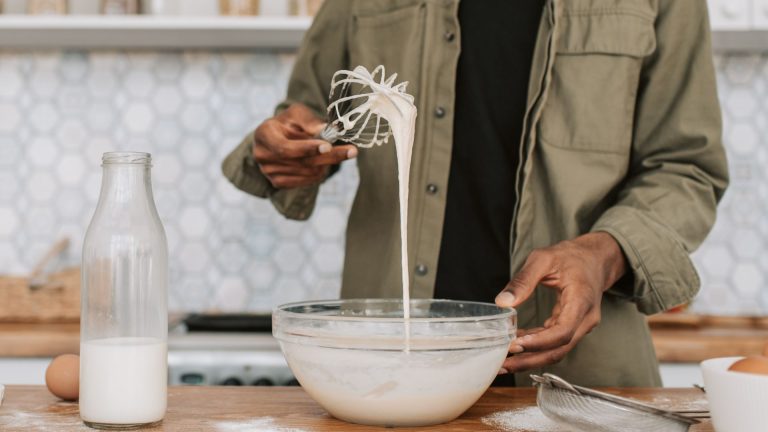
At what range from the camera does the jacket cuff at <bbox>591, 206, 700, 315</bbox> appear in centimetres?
107

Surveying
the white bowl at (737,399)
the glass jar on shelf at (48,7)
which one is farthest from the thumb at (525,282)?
the glass jar on shelf at (48,7)

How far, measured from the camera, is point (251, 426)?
0.79 meters

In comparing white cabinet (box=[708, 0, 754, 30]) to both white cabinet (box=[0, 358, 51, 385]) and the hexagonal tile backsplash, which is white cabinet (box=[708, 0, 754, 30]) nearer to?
the hexagonal tile backsplash

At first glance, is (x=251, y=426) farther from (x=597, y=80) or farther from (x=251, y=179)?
(x=597, y=80)

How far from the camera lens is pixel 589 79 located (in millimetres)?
1241

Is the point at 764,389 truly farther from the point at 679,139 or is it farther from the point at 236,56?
the point at 236,56

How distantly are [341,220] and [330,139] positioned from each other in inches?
53.4

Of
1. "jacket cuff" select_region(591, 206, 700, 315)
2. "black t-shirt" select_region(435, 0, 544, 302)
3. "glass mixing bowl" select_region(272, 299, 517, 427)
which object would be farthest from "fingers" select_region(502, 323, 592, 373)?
"black t-shirt" select_region(435, 0, 544, 302)

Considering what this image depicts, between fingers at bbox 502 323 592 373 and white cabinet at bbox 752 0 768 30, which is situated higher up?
white cabinet at bbox 752 0 768 30

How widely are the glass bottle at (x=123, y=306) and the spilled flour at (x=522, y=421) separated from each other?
329 mm

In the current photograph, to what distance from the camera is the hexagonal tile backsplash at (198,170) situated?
239 cm

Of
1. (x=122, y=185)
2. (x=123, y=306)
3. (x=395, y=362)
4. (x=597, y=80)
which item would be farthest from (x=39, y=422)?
(x=597, y=80)

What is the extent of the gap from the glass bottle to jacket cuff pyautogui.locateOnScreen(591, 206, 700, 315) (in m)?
0.58

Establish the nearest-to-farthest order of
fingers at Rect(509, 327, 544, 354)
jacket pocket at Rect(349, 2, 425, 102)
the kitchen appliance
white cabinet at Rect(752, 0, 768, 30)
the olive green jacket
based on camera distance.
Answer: fingers at Rect(509, 327, 544, 354)
the olive green jacket
jacket pocket at Rect(349, 2, 425, 102)
the kitchen appliance
white cabinet at Rect(752, 0, 768, 30)
